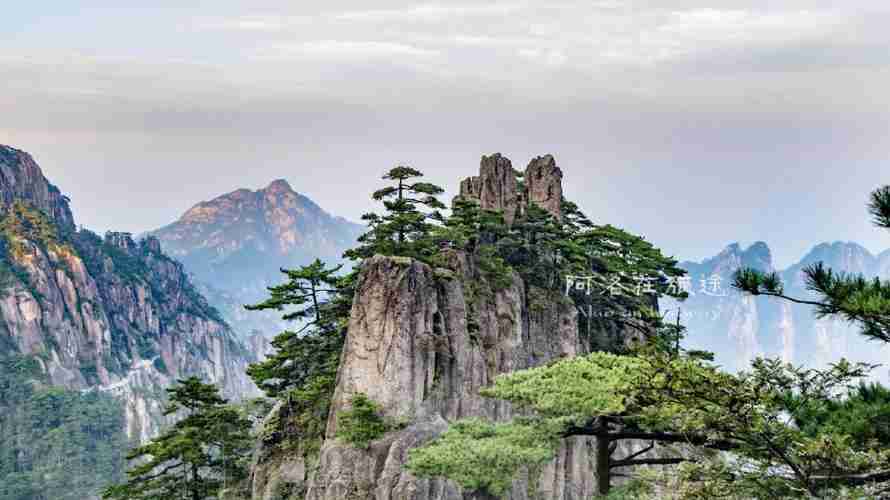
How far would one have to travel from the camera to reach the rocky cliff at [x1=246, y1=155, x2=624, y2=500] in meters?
29.0

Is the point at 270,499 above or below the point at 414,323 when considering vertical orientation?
below

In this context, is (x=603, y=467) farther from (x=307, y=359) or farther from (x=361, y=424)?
(x=307, y=359)

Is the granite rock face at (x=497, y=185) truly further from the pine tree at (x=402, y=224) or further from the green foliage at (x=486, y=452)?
the green foliage at (x=486, y=452)

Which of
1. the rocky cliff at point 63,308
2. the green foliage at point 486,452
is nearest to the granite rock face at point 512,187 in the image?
the green foliage at point 486,452

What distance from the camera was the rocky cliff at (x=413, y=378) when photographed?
95.2 feet

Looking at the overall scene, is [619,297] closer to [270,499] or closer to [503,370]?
[503,370]

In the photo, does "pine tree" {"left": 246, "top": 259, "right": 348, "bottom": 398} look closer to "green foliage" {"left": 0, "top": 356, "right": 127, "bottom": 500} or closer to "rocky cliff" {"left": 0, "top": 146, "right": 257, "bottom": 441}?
"green foliage" {"left": 0, "top": 356, "right": 127, "bottom": 500}

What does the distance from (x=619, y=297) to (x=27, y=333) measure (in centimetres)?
13752

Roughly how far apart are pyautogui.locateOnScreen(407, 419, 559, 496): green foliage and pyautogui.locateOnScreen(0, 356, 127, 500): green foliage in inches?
3970

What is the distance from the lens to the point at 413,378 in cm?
3159

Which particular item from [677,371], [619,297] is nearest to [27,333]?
[619,297]

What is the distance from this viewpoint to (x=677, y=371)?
42.7ft

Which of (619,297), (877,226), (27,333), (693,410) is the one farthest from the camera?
(27,333)

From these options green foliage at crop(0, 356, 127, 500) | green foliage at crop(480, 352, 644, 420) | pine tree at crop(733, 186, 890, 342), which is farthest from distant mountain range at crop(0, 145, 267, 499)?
pine tree at crop(733, 186, 890, 342)
